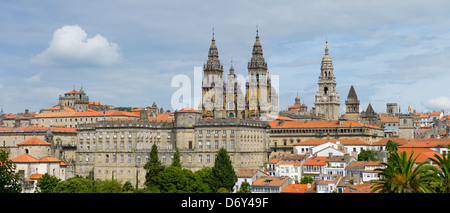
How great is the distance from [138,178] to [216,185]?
74.2 ft

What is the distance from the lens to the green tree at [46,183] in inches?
3873

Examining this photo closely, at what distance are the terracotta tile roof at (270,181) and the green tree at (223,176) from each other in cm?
408

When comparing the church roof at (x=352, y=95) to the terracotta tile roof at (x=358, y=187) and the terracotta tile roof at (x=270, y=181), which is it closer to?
the terracotta tile roof at (x=270, y=181)

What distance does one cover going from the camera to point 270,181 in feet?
302

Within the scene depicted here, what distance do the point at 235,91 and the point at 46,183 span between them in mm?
67179

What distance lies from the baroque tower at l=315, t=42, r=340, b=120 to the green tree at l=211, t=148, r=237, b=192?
88.4 meters

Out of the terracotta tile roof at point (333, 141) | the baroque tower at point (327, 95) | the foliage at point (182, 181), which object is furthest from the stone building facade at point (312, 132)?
the foliage at point (182, 181)

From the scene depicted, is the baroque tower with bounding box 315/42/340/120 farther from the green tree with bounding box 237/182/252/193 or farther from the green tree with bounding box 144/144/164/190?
the green tree with bounding box 237/182/252/193

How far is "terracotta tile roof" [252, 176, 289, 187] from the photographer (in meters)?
89.8

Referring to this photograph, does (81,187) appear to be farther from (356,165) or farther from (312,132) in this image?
(312,132)

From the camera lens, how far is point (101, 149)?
116 meters

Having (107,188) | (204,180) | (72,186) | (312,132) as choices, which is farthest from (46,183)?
(312,132)
